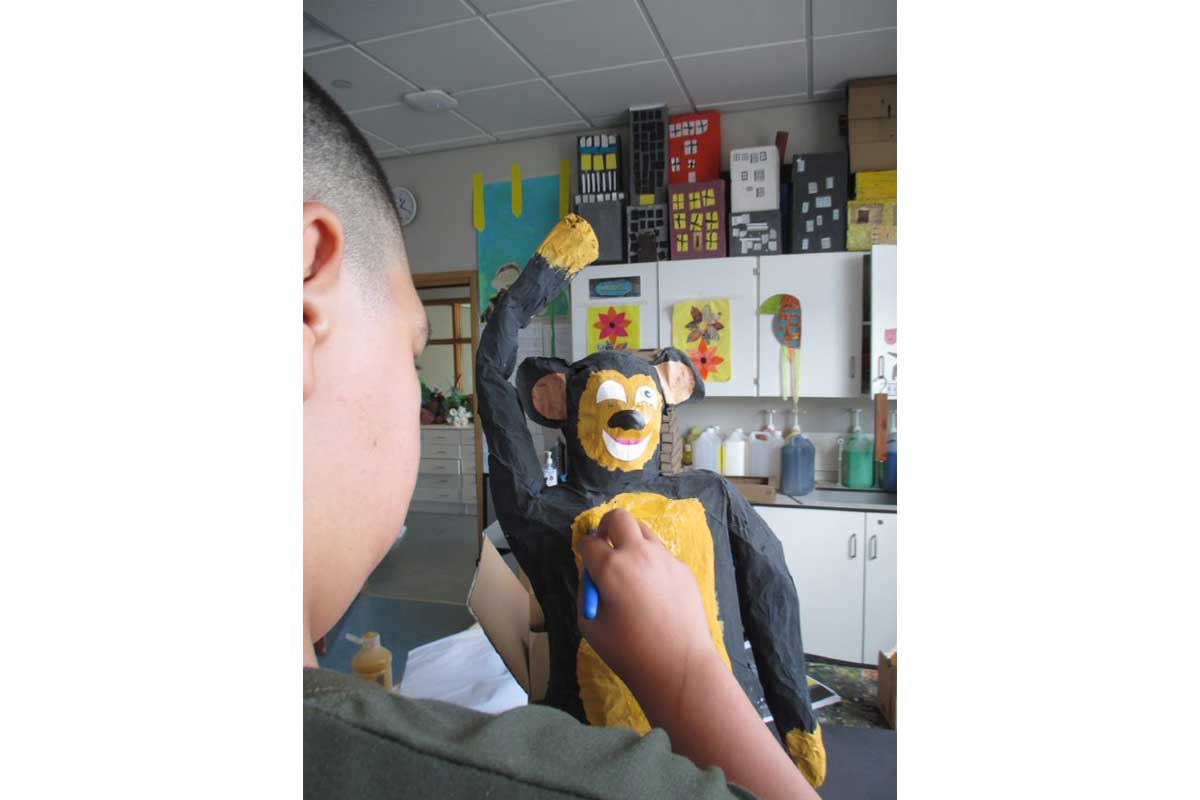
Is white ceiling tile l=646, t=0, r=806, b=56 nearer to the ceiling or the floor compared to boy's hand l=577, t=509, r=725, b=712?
nearer to the ceiling

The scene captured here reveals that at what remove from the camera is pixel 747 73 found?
118cm

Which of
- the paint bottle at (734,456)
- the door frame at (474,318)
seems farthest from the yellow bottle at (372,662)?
the paint bottle at (734,456)

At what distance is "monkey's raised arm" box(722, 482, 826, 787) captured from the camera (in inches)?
25.1

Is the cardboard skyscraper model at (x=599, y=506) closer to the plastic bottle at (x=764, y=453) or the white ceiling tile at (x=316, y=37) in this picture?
the white ceiling tile at (x=316, y=37)

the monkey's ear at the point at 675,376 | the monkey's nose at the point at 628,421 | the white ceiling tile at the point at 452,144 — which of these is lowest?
the monkey's nose at the point at 628,421

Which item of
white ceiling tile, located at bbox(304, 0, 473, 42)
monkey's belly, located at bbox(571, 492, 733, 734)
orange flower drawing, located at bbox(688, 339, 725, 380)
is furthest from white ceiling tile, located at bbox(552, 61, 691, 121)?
monkey's belly, located at bbox(571, 492, 733, 734)

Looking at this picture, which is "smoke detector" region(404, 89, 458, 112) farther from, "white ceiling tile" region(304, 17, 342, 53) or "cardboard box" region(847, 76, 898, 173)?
"cardboard box" region(847, 76, 898, 173)

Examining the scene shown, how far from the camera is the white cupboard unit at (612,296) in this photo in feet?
2.73

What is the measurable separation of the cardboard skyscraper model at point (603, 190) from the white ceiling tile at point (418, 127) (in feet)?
1.00

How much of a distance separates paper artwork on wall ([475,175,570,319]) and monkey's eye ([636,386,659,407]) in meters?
0.21
